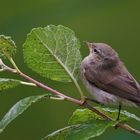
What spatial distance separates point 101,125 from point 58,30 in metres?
0.22

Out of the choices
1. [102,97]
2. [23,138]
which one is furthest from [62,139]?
[23,138]

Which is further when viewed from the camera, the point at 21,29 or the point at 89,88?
the point at 21,29

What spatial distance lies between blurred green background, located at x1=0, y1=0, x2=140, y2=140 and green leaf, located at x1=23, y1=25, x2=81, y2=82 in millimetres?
1418

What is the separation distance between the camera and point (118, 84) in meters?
1.63

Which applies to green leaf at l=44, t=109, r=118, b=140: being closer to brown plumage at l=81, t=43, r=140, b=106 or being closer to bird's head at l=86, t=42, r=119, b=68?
brown plumage at l=81, t=43, r=140, b=106

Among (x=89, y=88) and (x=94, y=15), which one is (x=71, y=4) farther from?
(x=89, y=88)

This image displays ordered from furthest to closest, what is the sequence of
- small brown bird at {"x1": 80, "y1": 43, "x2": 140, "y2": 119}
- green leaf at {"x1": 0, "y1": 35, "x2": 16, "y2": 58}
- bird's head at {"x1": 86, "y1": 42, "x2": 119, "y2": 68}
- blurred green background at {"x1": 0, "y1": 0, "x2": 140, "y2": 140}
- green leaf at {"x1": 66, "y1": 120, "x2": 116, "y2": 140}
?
blurred green background at {"x1": 0, "y1": 0, "x2": 140, "y2": 140}, bird's head at {"x1": 86, "y1": 42, "x2": 119, "y2": 68}, small brown bird at {"x1": 80, "y1": 43, "x2": 140, "y2": 119}, green leaf at {"x1": 0, "y1": 35, "x2": 16, "y2": 58}, green leaf at {"x1": 66, "y1": 120, "x2": 116, "y2": 140}

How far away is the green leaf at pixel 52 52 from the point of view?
129 centimetres

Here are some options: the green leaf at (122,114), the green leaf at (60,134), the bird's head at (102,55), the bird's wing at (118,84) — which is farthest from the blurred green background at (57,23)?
the green leaf at (60,134)

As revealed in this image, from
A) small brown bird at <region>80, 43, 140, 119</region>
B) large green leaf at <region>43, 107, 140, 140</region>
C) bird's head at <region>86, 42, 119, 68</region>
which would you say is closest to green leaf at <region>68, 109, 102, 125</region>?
large green leaf at <region>43, 107, 140, 140</region>

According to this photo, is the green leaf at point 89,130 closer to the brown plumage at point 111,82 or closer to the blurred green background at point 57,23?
the brown plumage at point 111,82

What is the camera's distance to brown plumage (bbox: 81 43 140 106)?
5.21 ft

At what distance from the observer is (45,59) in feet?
4.27

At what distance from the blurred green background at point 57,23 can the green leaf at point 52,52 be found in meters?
1.42
